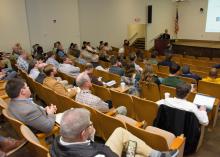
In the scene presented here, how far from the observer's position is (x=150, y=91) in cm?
425

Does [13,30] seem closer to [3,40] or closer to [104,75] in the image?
[3,40]

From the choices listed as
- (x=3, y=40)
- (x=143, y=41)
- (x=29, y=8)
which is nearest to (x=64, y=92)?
(x=3, y=40)

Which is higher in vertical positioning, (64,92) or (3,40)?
(3,40)

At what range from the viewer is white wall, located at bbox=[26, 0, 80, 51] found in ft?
27.6

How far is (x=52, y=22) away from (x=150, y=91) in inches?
243

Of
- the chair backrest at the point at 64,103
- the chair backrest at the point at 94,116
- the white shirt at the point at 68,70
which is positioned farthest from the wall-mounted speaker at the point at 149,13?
the chair backrest at the point at 94,116

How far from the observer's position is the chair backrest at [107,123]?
2.46m

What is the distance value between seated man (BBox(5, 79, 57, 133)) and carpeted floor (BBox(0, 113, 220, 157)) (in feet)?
Answer: 1.61

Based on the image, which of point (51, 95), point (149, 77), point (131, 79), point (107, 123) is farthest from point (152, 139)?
point (131, 79)

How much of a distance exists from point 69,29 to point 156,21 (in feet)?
18.3

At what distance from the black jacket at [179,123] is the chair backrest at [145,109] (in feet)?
1.00

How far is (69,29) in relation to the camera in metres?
9.47

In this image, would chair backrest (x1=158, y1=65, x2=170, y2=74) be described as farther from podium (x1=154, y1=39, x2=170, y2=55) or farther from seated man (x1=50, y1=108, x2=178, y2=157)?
podium (x1=154, y1=39, x2=170, y2=55)

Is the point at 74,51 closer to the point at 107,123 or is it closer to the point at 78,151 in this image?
the point at 107,123
